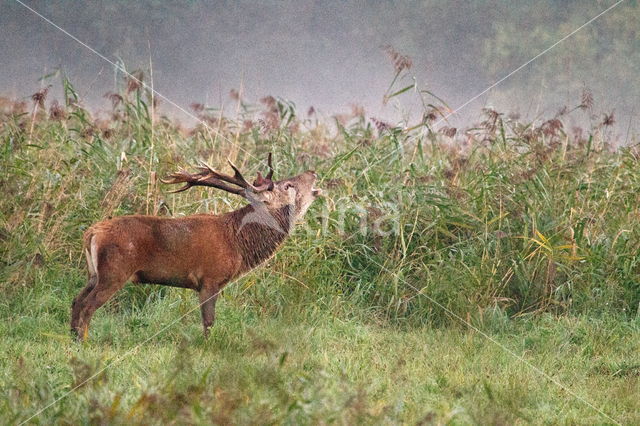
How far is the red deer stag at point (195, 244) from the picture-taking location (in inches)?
219

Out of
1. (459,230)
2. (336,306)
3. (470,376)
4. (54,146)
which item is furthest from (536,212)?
(54,146)

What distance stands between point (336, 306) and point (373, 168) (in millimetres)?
1864

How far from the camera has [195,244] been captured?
5.71 meters

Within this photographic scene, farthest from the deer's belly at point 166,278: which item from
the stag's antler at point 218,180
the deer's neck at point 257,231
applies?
the stag's antler at point 218,180

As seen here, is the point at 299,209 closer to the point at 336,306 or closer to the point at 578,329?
the point at 336,306

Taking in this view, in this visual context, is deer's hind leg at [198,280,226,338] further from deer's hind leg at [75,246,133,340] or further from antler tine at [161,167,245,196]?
antler tine at [161,167,245,196]

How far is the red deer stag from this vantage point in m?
5.55

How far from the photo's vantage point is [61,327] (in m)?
6.24

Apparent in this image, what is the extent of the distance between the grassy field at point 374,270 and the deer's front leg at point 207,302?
0.11 meters

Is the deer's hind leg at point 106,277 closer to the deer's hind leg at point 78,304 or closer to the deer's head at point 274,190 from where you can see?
the deer's hind leg at point 78,304

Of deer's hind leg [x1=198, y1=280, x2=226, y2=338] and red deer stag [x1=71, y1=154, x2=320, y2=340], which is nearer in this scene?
red deer stag [x1=71, y1=154, x2=320, y2=340]

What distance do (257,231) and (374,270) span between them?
1.56 meters

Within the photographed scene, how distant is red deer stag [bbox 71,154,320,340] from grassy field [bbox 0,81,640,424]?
0.35 m

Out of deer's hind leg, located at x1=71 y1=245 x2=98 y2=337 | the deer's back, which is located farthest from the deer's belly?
deer's hind leg, located at x1=71 y1=245 x2=98 y2=337
